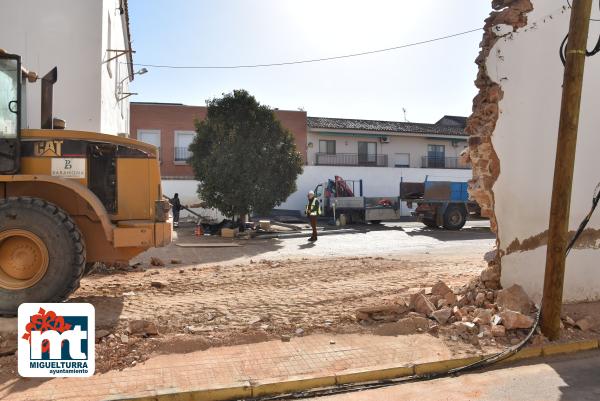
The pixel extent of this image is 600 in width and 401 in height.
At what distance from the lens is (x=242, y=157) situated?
16.8 metres

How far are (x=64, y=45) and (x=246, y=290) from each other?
7.58 m

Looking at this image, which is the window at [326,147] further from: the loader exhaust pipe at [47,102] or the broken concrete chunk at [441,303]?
the broken concrete chunk at [441,303]

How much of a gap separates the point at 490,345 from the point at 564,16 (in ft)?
14.1

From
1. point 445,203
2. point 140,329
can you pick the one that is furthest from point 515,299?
point 445,203

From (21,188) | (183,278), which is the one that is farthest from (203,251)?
(21,188)

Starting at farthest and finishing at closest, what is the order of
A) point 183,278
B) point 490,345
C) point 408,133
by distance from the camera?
point 408,133
point 183,278
point 490,345

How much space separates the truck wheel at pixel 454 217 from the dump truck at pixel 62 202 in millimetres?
15460

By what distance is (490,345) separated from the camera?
517 cm

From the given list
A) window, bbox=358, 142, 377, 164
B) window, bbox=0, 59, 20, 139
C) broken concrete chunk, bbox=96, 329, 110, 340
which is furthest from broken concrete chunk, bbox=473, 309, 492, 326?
window, bbox=358, 142, 377, 164

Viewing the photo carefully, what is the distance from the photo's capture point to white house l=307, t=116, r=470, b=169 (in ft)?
107

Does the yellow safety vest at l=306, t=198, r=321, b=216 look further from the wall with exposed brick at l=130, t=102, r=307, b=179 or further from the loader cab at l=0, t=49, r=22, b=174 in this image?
the wall with exposed brick at l=130, t=102, r=307, b=179

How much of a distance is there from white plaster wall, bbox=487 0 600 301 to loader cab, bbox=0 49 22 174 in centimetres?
619

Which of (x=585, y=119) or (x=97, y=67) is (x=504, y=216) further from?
(x=97, y=67)

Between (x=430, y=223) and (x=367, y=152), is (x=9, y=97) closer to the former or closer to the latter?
(x=430, y=223)
